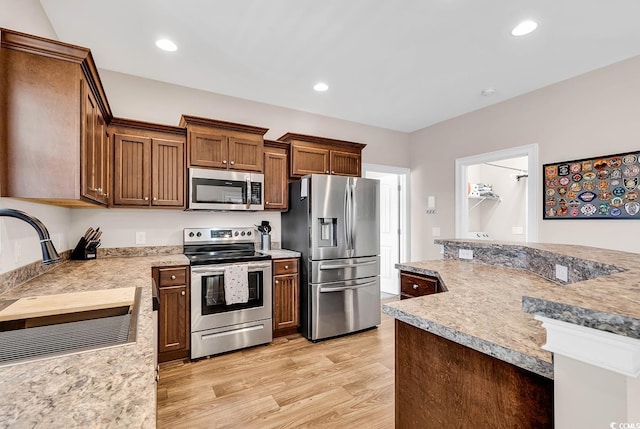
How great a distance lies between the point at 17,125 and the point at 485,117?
14.7 feet

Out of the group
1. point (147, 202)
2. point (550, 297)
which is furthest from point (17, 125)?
point (550, 297)

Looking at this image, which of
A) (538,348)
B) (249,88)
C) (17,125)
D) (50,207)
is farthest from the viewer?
(249,88)

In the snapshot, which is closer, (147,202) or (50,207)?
(50,207)

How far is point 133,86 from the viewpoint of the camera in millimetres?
2998

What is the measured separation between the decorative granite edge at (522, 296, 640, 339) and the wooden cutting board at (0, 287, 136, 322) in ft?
5.30

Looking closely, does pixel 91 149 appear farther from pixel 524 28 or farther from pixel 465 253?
pixel 524 28

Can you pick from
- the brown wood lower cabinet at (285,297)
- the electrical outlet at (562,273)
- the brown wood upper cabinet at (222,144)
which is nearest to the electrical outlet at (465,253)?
the electrical outlet at (562,273)

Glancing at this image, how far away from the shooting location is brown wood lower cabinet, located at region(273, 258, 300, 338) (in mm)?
3088

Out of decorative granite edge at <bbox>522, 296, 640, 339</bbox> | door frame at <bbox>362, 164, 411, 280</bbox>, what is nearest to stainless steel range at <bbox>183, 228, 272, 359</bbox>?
decorative granite edge at <bbox>522, 296, 640, 339</bbox>

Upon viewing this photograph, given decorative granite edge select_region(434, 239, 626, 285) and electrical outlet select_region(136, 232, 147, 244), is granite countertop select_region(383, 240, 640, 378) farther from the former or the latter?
electrical outlet select_region(136, 232, 147, 244)

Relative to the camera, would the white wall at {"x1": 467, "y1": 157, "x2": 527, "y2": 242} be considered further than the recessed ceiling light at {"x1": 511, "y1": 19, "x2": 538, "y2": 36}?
Yes

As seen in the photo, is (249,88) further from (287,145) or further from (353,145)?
(353,145)

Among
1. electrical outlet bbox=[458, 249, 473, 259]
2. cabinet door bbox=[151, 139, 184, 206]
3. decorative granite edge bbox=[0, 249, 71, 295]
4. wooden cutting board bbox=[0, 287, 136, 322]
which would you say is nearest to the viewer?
→ wooden cutting board bbox=[0, 287, 136, 322]

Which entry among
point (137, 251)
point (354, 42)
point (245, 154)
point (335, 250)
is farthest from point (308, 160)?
point (137, 251)
